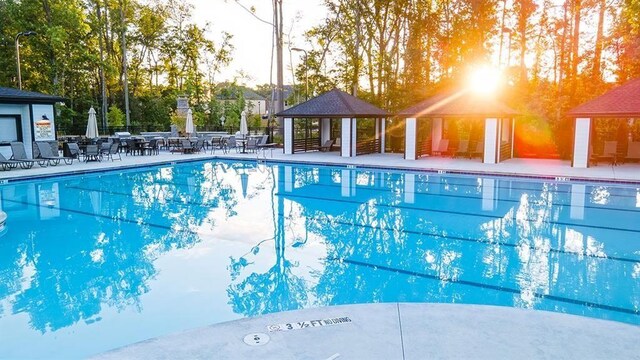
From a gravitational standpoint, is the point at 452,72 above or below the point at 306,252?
above

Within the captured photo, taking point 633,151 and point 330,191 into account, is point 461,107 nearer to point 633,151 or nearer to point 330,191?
point 633,151

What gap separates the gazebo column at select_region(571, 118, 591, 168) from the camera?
55.0 feet

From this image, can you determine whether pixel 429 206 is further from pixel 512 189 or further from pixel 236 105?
pixel 236 105

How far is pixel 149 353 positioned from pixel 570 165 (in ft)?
57.5

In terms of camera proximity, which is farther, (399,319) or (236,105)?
(236,105)

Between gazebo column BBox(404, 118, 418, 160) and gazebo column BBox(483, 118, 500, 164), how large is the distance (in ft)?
9.22

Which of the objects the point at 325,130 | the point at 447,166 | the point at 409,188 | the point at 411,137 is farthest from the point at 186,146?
the point at 409,188

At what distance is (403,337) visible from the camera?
13.0 ft

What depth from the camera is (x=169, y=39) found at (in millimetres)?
38844

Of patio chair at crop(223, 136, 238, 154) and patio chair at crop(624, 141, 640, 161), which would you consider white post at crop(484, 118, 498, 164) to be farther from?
patio chair at crop(223, 136, 238, 154)

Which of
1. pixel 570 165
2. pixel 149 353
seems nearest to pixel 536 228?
pixel 149 353

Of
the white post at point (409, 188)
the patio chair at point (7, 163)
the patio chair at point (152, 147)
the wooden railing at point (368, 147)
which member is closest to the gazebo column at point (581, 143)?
the white post at point (409, 188)

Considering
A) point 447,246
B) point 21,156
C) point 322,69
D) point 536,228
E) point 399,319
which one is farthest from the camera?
point 322,69

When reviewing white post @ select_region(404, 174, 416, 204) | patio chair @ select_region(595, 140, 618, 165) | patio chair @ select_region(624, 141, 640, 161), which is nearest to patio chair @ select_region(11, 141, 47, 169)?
white post @ select_region(404, 174, 416, 204)
